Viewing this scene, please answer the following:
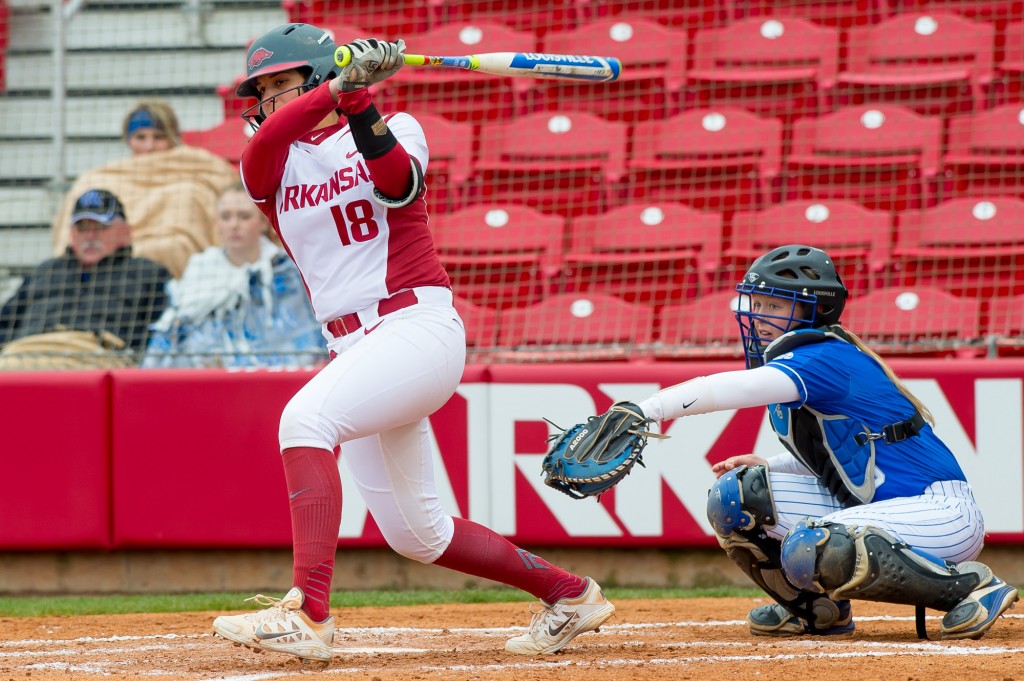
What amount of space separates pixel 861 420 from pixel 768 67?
485 centimetres

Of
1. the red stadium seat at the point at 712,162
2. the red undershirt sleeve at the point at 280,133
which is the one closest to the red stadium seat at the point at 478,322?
the red stadium seat at the point at 712,162

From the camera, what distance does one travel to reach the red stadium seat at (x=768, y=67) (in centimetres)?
762

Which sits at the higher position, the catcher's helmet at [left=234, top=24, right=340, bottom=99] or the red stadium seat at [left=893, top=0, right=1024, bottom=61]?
the red stadium seat at [left=893, top=0, right=1024, bottom=61]

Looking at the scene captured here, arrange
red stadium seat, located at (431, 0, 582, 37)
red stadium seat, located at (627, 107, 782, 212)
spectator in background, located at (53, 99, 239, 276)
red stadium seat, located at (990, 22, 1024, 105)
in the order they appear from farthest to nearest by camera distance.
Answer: red stadium seat, located at (431, 0, 582, 37), red stadium seat, located at (990, 22, 1024, 105), red stadium seat, located at (627, 107, 782, 212), spectator in background, located at (53, 99, 239, 276)

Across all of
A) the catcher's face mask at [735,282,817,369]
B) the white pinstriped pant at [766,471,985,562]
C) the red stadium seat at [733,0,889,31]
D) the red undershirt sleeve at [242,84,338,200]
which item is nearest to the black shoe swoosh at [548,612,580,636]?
the white pinstriped pant at [766,471,985,562]

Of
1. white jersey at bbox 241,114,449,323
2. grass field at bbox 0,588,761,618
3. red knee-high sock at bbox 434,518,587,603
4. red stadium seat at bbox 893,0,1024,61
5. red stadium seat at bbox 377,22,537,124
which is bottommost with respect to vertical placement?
grass field at bbox 0,588,761,618

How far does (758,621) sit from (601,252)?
11.4 ft

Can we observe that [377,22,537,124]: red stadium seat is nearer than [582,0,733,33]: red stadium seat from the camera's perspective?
Yes

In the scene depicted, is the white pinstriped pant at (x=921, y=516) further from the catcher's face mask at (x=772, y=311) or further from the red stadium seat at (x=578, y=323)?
the red stadium seat at (x=578, y=323)

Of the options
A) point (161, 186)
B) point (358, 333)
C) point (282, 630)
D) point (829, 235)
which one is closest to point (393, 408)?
point (358, 333)

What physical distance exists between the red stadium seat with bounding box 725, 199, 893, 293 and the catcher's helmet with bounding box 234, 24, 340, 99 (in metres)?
3.58

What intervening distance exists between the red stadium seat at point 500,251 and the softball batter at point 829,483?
314cm

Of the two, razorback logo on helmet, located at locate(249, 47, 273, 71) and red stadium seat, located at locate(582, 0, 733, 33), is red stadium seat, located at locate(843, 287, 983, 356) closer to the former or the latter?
red stadium seat, located at locate(582, 0, 733, 33)

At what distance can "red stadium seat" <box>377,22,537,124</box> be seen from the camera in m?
7.95
